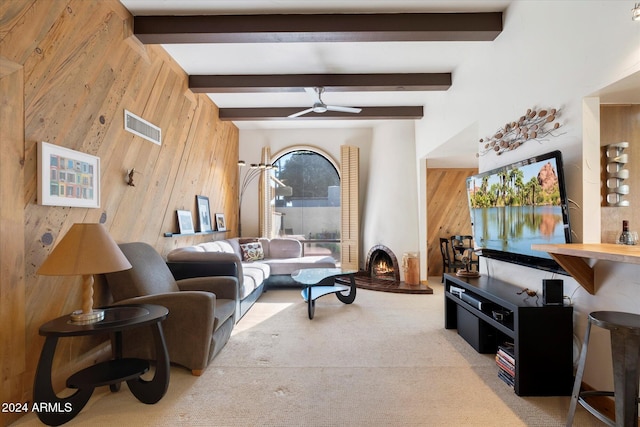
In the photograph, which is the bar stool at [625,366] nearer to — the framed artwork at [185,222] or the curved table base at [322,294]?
the curved table base at [322,294]

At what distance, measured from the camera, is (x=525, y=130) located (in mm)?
2648

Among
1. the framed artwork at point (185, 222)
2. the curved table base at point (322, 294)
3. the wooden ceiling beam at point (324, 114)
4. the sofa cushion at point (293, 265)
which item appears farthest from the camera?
the wooden ceiling beam at point (324, 114)

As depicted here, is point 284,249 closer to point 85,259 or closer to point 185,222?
point 185,222

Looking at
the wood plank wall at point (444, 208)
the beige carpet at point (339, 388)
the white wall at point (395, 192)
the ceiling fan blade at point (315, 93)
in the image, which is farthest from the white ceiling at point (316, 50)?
the beige carpet at point (339, 388)

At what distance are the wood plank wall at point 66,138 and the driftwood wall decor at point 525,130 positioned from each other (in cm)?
339

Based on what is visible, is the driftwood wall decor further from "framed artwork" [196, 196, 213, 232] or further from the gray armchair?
"framed artwork" [196, 196, 213, 232]

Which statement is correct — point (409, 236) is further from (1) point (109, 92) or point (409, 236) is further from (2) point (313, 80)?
(1) point (109, 92)

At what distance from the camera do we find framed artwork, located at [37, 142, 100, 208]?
208 centimetres

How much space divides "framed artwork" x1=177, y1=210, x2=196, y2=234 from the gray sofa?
238mm

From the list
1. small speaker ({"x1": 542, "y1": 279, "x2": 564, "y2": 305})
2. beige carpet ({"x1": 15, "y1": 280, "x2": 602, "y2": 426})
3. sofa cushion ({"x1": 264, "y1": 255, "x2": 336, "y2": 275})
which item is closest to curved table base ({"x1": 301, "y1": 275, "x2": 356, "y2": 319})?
beige carpet ({"x1": 15, "y1": 280, "x2": 602, "y2": 426})

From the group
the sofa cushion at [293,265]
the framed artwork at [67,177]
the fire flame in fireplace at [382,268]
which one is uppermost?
the framed artwork at [67,177]

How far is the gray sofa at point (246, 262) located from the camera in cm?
356

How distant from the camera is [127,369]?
6.79 ft

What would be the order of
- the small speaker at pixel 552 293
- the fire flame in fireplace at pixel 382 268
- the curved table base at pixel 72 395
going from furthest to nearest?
1. the fire flame in fireplace at pixel 382 268
2. the small speaker at pixel 552 293
3. the curved table base at pixel 72 395
